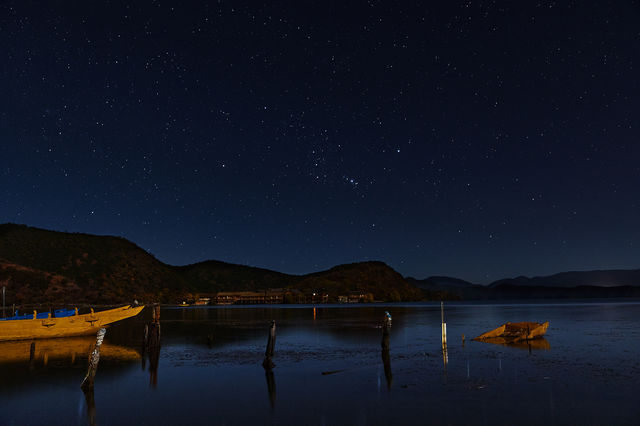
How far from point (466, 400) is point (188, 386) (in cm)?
1347

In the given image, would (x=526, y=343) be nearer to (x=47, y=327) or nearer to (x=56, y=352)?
(x=56, y=352)

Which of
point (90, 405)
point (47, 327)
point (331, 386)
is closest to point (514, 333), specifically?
point (331, 386)

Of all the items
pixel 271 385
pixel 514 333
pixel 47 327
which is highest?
pixel 47 327

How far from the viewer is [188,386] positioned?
81.8 feet

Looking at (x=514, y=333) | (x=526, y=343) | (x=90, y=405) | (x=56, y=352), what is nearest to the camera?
(x=90, y=405)

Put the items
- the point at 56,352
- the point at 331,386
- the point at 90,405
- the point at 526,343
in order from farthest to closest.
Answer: the point at 526,343 → the point at 56,352 → the point at 331,386 → the point at 90,405

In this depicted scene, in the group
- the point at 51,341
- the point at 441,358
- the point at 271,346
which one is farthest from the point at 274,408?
the point at 51,341

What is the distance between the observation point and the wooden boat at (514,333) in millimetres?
43250

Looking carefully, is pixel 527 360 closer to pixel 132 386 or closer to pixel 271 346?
pixel 271 346

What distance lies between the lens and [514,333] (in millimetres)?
44281

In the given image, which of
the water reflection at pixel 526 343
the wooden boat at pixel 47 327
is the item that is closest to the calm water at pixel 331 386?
the water reflection at pixel 526 343

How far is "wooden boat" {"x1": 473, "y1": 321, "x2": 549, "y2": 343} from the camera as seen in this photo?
4325 centimetres

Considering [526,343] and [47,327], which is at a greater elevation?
[47,327]

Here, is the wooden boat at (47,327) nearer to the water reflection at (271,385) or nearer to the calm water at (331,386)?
the calm water at (331,386)
